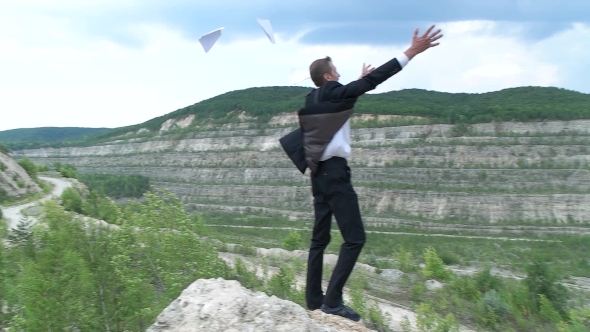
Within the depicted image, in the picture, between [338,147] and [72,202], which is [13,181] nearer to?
[72,202]

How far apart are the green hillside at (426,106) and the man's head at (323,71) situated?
44273 mm

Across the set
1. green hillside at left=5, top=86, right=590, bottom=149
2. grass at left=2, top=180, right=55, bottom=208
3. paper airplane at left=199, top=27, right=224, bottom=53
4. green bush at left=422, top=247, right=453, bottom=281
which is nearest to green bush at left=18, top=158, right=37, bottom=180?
grass at left=2, top=180, right=55, bottom=208

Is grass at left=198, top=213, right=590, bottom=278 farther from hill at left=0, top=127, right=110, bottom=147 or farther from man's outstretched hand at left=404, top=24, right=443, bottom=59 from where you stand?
hill at left=0, top=127, right=110, bottom=147

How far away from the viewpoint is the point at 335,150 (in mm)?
4219

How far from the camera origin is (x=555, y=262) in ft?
76.8

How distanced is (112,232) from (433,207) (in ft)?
119

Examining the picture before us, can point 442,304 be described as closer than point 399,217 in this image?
Yes

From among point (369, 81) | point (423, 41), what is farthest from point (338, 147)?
point (423, 41)

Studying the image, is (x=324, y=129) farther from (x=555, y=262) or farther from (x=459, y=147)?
(x=459, y=147)

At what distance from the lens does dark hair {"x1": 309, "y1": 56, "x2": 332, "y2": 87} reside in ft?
14.6

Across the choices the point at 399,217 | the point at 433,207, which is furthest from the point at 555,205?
the point at 399,217

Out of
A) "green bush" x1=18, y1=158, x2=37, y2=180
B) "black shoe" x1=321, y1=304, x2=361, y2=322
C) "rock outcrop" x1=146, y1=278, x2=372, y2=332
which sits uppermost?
"rock outcrop" x1=146, y1=278, x2=372, y2=332

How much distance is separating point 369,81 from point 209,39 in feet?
4.94

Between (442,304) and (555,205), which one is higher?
(442,304)
